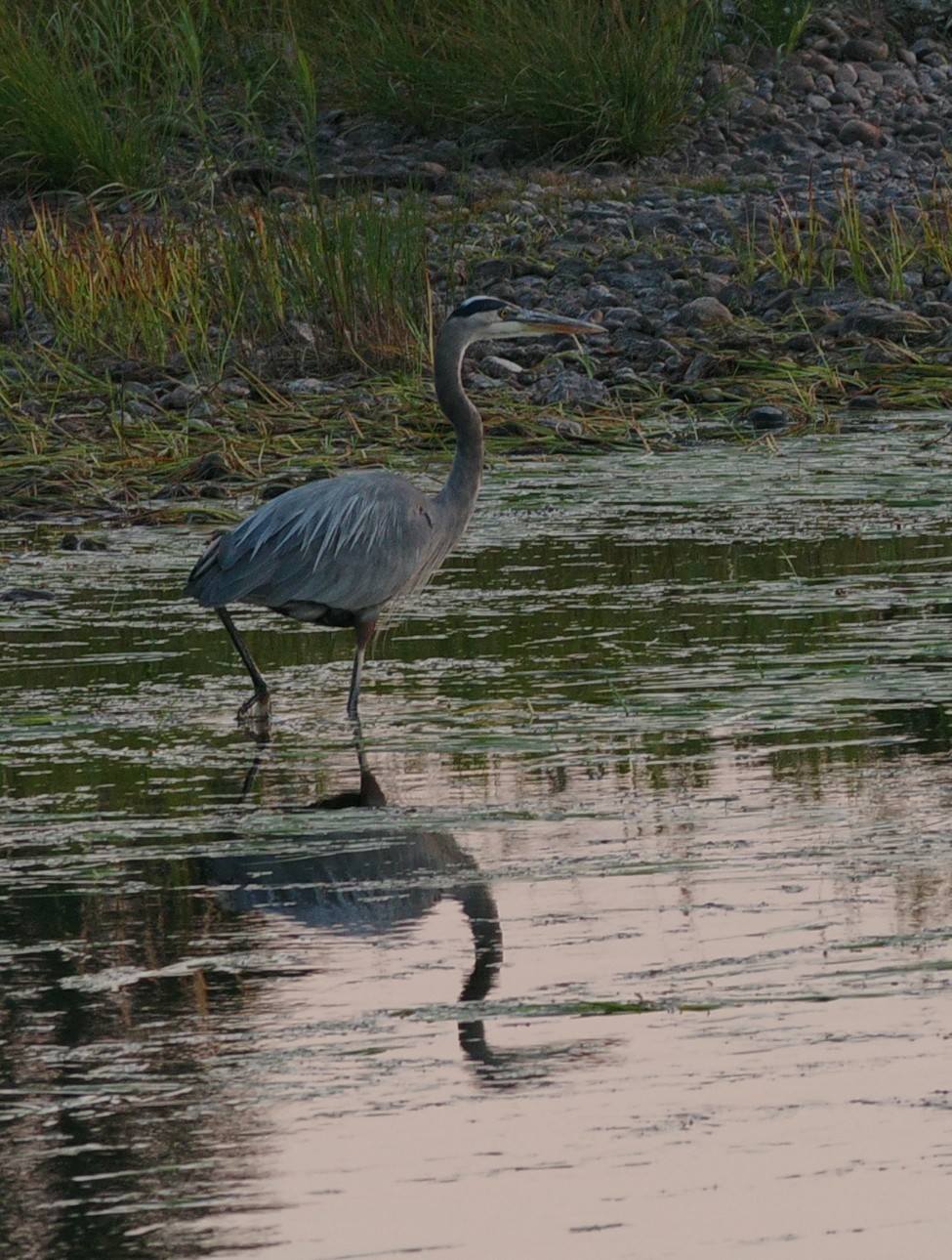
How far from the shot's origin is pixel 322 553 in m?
7.86

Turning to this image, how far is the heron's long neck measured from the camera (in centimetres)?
851

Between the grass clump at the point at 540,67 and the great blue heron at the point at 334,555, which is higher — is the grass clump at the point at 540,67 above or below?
above

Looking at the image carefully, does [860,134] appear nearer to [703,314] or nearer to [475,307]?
[703,314]

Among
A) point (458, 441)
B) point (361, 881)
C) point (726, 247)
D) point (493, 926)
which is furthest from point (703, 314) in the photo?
point (493, 926)

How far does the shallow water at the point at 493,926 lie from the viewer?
147 inches

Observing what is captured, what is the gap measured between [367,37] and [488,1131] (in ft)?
55.6

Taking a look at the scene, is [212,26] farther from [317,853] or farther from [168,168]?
[317,853]

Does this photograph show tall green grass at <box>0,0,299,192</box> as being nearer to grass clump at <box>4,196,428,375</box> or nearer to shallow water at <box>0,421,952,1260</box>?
grass clump at <box>4,196,428,375</box>

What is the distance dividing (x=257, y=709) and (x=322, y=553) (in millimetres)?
598

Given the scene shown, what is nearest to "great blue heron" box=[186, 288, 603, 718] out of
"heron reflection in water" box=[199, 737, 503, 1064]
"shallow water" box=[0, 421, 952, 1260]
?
"shallow water" box=[0, 421, 952, 1260]

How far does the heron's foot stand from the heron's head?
1.78 m

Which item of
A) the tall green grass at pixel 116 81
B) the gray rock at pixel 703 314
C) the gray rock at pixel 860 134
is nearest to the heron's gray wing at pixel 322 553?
the gray rock at pixel 703 314

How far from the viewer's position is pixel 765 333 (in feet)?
46.0

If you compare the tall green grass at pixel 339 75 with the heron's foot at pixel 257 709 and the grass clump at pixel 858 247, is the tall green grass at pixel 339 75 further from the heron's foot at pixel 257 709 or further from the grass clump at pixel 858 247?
the heron's foot at pixel 257 709
